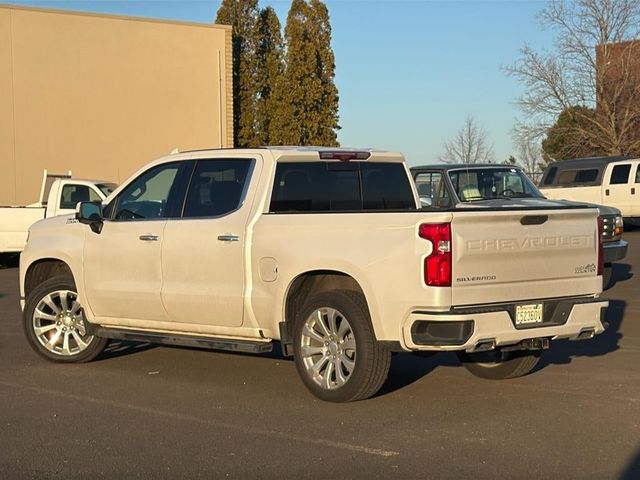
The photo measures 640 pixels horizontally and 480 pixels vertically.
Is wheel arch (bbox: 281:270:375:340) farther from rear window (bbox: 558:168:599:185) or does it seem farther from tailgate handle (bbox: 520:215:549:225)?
rear window (bbox: 558:168:599:185)

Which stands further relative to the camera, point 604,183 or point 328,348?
point 604,183

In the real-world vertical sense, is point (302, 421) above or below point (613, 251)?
below

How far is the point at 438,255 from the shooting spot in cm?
636

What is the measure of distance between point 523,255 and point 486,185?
285 inches

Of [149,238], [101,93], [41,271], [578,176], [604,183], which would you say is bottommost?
[41,271]

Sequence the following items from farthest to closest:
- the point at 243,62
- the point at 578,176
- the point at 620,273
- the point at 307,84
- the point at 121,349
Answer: the point at 243,62, the point at 307,84, the point at 578,176, the point at 620,273, the point at 121,349

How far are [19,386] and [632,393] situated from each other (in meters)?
5.15

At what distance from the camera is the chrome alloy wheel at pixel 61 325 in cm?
895

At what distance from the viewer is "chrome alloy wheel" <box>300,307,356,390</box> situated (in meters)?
6.98

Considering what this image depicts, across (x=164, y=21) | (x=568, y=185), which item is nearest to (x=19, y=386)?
(x=568, y=185)

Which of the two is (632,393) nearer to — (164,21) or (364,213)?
(364,213)

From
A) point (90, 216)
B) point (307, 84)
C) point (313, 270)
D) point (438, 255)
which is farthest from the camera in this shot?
point (307, 84)

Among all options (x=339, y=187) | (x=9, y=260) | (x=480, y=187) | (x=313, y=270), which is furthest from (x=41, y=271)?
(x=9, y=260)

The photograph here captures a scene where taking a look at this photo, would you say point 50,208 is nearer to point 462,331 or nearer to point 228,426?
point 228,426
